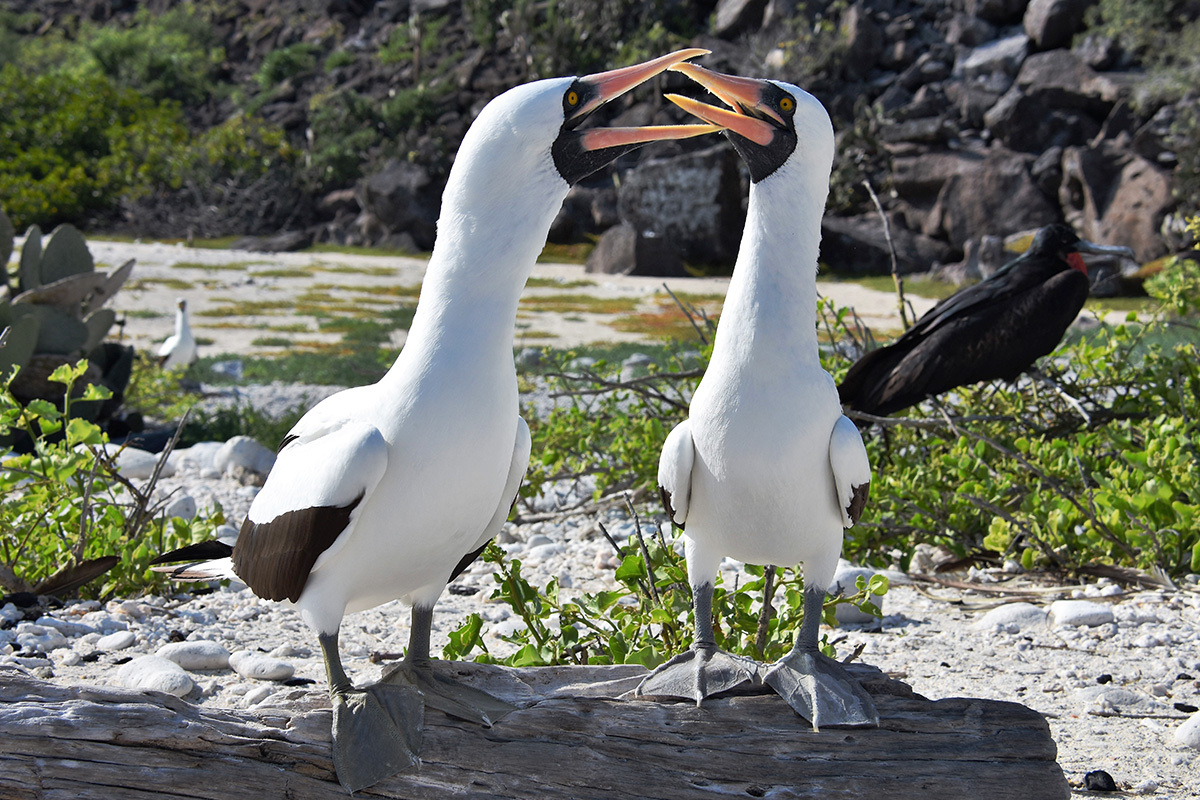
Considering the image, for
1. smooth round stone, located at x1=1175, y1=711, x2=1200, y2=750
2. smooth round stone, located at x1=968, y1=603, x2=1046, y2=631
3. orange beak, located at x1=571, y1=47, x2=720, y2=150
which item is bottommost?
smooth round stone, located at x1=968, y1=603, x2=1046, y2=631

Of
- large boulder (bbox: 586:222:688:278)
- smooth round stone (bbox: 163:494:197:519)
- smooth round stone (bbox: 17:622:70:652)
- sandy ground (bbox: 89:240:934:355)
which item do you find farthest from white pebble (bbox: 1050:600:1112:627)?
large boulder (bbox: 586:222:688:278)

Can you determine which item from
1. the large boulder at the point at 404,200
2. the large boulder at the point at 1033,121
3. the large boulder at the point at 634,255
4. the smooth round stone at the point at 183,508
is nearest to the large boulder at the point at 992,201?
the large boulder at the point at 1033,121

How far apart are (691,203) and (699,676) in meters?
20.0

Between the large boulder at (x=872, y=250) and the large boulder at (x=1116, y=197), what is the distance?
253 cm

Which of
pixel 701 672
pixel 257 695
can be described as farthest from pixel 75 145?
pixel 701 672

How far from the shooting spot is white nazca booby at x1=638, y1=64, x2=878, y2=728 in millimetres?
2188

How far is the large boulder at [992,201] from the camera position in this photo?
20547 millimetres

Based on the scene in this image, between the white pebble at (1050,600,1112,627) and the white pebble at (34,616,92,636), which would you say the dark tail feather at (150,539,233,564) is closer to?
the white pebble at (34,616,92,636)

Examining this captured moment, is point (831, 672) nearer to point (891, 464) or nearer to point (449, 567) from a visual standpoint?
point (449, 567)

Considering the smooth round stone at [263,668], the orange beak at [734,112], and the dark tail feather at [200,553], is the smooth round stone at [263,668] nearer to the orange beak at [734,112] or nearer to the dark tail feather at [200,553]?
the dark tail feather at [200,553]

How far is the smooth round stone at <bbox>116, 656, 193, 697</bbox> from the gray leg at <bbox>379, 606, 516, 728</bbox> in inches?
34.7

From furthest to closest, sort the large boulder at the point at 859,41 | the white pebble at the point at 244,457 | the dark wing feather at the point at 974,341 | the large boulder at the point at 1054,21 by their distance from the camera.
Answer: the large boulder at the point at 859,41 < the large boulder at the point at 1054,21 < the white pebble at the point at 244,457 < the dark wing feather at the point at 974,341

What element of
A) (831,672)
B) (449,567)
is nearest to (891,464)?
(831,672)

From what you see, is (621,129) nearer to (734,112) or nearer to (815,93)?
(734,112)
